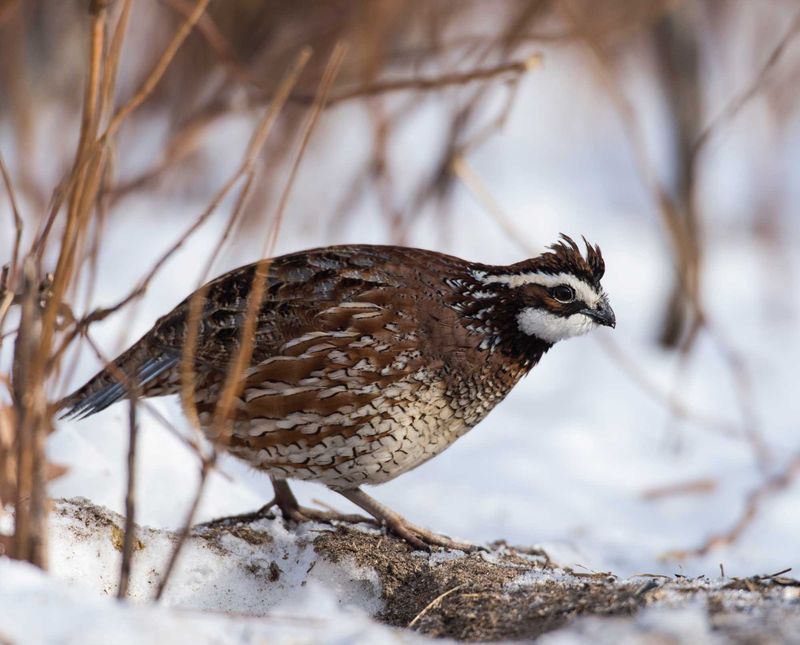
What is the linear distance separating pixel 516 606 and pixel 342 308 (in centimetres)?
107

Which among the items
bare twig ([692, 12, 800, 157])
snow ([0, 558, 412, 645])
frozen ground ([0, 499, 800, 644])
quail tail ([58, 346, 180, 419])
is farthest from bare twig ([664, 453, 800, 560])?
snow ([0, 558, 412, 645])

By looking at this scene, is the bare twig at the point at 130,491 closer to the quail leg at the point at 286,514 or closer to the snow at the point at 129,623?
the snow at the point at 129,623

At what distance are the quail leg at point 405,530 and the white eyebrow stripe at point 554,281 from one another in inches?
29.3

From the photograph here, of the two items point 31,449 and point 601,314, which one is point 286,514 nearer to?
point 601,314

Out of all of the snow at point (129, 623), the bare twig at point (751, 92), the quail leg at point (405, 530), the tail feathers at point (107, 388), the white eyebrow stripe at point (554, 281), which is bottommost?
the snow at point (129, 623)

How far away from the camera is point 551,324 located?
11.1ft

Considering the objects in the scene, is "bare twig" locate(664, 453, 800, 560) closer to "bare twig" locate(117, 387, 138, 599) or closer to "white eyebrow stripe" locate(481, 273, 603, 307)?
"white eyebrow stripe" locate(481, 273, 603, 307)

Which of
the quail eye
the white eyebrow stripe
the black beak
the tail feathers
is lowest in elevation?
the tail feathers

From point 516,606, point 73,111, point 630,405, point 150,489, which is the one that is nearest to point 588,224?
point 630,405

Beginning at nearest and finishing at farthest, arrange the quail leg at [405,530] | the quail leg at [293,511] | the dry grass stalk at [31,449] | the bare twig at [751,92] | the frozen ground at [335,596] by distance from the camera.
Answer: the frozen ground at [335,596], the dry grass stalk at [31,449], the quail leg at [405,530], the quail leg at [293,511], the bare twig at [751,92]

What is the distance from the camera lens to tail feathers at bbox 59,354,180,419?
3367 mm

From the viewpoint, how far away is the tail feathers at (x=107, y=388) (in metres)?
3.37

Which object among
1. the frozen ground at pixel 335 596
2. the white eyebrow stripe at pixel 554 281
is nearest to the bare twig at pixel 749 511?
the frozen ground at pixel 335 596

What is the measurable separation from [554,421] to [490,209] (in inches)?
88.9
